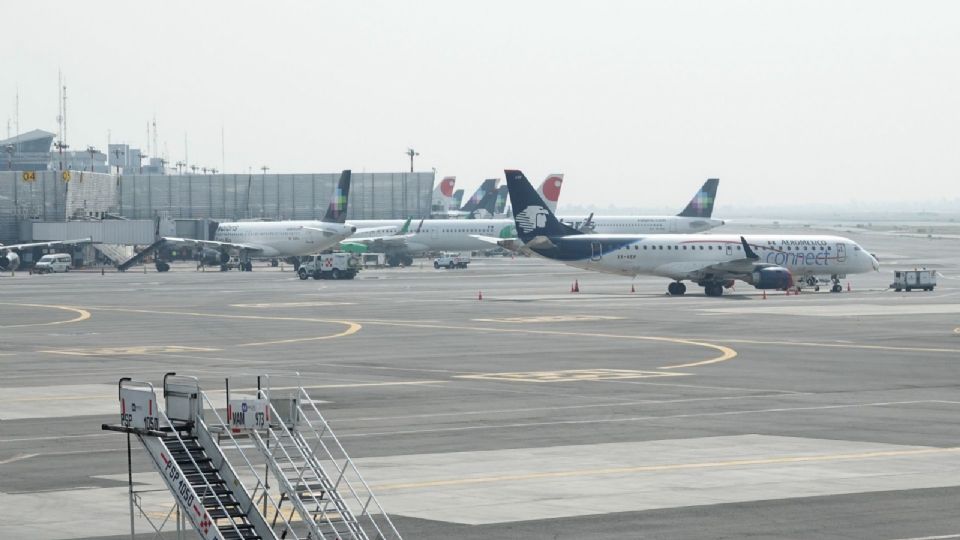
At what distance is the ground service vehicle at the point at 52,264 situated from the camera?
6225 inches

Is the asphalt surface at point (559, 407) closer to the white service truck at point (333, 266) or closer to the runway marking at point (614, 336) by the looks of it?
the runway marking at point (614, 336)

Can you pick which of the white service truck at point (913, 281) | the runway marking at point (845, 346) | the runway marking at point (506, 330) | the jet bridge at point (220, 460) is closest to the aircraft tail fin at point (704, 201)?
the white service truck at point (913, 281)

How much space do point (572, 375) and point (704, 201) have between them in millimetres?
119556

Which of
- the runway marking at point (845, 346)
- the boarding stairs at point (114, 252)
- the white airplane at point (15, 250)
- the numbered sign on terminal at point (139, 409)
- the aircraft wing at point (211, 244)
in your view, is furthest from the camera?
the boarding stairs at point (114, 252)

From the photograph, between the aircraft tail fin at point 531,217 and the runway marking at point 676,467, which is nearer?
the runway marking at point 676,467

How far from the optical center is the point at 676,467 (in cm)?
3045

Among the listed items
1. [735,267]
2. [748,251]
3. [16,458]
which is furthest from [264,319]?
[16,458]

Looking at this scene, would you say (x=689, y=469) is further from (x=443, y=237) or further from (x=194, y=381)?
(x=443, y=237)

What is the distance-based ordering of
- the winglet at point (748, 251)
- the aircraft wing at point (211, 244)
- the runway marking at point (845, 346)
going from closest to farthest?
1. the runway marking at point (845, 346)
2. the winglet at point (748, 251)
3. the aircraft wing at point (211, 244)

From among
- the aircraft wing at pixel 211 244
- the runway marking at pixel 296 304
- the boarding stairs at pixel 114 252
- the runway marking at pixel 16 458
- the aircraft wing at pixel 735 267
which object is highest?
the runway marking at pixel 16 458

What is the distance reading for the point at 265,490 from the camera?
1842cm

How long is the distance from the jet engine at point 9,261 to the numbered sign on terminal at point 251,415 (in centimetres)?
14706

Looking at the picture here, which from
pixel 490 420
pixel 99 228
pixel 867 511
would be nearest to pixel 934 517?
pixel 867 511

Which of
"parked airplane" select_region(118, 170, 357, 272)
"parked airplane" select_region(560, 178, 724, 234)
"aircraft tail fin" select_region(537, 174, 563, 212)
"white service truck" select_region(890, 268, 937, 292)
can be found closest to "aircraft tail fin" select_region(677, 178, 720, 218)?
"parked airplane" select_region(560, 178, 724, 234)
